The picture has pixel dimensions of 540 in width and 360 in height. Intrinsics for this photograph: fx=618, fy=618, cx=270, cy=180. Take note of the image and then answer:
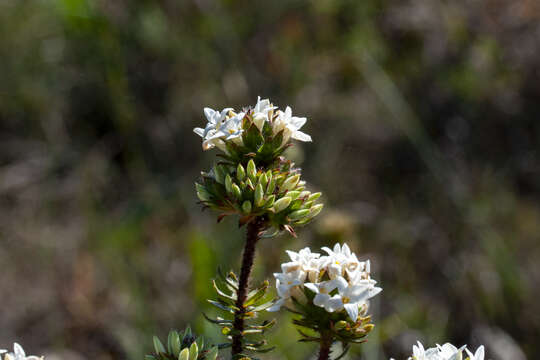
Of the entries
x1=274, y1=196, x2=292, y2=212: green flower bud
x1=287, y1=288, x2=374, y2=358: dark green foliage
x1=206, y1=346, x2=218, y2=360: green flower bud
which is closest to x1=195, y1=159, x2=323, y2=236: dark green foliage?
x1=274, y1=196, x2=292, y2=212: green flower bud

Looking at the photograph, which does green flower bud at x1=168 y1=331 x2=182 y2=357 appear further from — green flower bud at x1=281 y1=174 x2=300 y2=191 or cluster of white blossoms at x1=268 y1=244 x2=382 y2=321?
green flower bud at x1=281 y1=174 x2=300 y2=191

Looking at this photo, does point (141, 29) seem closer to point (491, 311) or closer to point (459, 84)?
point (459, 84)

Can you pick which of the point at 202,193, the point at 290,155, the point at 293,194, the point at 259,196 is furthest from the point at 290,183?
the point at 290,155

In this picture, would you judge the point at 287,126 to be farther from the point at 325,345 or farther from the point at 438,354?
the point at 438,354

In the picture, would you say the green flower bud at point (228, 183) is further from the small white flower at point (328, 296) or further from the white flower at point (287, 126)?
the small white flower at point (328, 296)

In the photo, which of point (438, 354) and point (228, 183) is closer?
point (438, 354)

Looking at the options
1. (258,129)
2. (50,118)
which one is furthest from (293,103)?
(258,129)

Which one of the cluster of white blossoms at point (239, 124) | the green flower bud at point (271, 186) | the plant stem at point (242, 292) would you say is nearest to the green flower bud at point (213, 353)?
the plant stem at point (242, 292)
